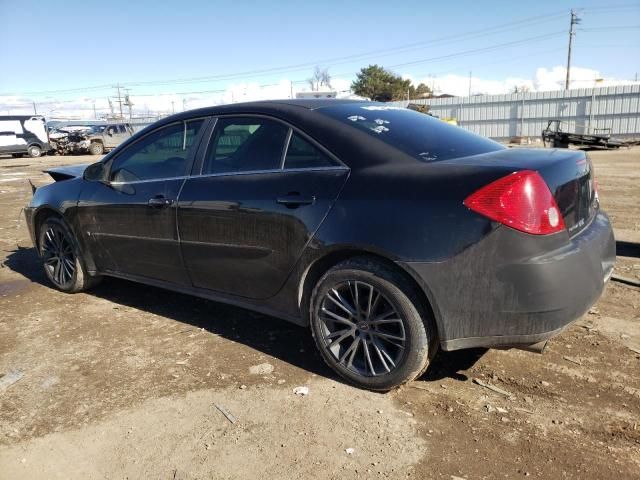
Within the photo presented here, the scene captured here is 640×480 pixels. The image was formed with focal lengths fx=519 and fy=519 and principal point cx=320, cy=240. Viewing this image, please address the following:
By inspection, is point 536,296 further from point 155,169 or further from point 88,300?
point 88,300

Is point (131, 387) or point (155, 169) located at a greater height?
point (155, 169)

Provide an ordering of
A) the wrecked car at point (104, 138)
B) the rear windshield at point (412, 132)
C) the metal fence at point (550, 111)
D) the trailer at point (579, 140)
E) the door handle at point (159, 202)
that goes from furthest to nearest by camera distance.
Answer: the wrecked car at point (104, 138) → the metal fence at point (550, 111) → the trailer at point (579, 140) → the door handle at point (159, 202) → the rear windshield at point (412, 132)

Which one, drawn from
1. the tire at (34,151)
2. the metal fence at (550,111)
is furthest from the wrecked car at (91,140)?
the metal fence at (550,111)

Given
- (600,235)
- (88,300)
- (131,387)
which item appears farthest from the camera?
(88,300)

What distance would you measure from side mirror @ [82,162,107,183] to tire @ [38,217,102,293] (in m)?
0.55

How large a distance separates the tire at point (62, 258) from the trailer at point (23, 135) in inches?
1110

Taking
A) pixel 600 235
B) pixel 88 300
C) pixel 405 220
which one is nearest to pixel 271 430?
pixel 405 220

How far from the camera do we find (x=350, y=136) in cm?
295

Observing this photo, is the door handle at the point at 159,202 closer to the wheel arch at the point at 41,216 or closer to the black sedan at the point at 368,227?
the black sedan at the point at 368,227

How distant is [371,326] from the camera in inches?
112

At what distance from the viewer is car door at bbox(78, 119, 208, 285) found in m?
3.70

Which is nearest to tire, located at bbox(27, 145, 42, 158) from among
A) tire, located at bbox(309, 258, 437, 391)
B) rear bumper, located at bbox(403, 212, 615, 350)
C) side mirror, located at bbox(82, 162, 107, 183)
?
side mirror, located at bbox(82, 162, 107, 183)

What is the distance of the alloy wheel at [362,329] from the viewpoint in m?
2.79

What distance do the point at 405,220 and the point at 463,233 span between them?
11.6 inches
